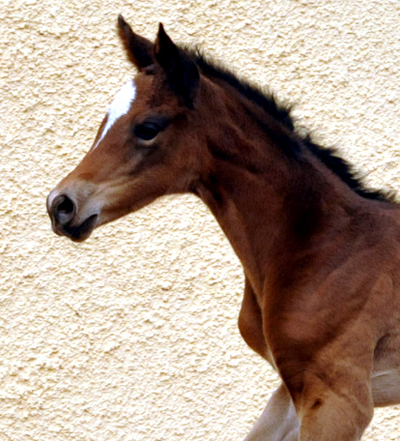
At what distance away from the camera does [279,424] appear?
1.65 metres

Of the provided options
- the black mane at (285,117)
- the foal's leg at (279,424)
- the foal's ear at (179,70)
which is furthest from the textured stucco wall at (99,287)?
the foal's ear at (179,70)

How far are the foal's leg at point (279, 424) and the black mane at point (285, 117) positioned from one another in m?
0.50

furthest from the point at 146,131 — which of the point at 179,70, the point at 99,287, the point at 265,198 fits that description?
the point at 99,287

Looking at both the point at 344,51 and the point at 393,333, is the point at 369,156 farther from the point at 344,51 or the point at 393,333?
the point at 393,333

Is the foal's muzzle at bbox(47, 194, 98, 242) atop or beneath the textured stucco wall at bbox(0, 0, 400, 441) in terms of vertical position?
atop

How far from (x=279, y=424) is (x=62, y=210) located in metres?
0.73

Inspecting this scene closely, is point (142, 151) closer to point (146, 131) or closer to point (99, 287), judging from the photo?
point (146, 131)

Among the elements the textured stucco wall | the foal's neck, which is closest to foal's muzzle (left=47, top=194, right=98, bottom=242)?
the foal's neck

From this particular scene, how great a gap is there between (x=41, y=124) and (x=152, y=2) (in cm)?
61

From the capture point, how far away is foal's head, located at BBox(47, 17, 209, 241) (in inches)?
54.2

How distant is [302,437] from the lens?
4.49 ft

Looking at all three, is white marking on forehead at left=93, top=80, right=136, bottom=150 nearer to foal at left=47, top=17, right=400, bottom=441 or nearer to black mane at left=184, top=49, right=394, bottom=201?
foal at left=47, top=17, right=400, bottom=441

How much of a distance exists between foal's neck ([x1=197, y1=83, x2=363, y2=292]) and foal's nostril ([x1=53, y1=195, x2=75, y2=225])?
0.30 meters

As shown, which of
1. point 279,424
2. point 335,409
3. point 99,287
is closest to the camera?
point 335,409
